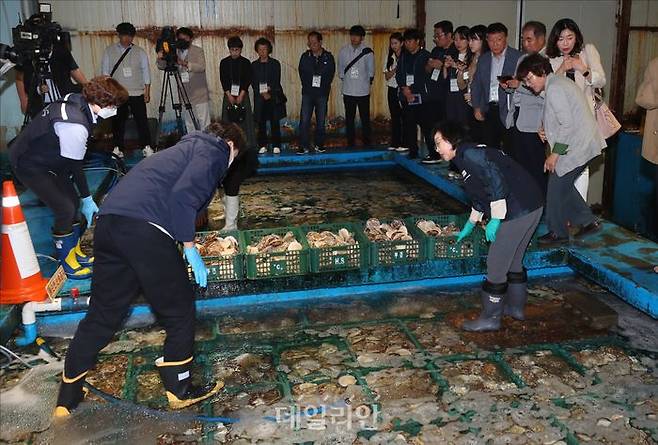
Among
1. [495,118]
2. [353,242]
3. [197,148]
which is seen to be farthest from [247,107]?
[197,148]

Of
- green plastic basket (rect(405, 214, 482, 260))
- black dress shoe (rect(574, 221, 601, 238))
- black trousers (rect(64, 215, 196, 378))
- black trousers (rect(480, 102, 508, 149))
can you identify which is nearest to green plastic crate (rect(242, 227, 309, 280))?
green plastic basket (rect(405, 214, 482, 260))

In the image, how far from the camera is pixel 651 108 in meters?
4.55

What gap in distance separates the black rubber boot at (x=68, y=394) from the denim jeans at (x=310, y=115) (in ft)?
20.8

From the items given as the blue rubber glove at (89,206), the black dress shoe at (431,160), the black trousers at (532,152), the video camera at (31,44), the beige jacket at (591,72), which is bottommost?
the black dress shoe at (431,160)

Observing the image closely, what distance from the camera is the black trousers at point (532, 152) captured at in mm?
5129

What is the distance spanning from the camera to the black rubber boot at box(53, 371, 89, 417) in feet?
10.0

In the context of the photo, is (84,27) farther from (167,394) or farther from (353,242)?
(167,394)

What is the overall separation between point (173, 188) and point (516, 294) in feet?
7.64

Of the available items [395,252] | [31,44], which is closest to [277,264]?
[395,252]

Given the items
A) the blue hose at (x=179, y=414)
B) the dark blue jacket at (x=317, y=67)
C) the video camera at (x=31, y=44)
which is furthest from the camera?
the dark blue jacket at (x=317, y=67)

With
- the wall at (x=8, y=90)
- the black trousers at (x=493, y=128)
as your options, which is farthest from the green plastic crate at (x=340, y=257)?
the wall at (x=8, y=90)

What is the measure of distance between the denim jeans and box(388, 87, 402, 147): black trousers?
3.11 feet

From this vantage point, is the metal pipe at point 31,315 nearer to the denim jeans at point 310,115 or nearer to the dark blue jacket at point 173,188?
the dark blue jacket at point 173,188

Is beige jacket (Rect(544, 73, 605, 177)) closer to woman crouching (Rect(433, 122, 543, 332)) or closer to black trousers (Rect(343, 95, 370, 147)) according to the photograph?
woman crouching (Rect(433, 122, 543, 332))
